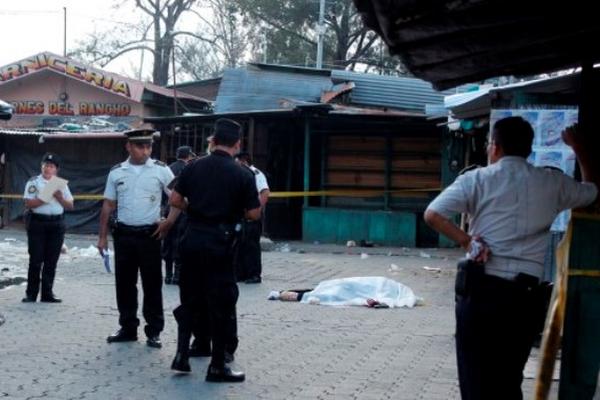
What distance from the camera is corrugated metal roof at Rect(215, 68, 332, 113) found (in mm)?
25516

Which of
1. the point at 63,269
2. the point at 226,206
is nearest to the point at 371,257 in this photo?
the point at 63,269

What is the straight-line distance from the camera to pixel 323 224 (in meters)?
22.8

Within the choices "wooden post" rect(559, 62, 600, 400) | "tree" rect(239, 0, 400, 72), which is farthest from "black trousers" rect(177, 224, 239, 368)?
"tree" rect(239, 0, 400, 72)

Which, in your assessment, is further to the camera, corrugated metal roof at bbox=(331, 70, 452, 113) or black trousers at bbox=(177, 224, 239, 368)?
corrugated metal roof at bbox=(331, 70, 452, 113)

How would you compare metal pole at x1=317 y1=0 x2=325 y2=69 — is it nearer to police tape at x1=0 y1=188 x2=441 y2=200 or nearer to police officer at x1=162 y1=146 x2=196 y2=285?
police tape at x1=0 y1=188 x2=441 y2=200

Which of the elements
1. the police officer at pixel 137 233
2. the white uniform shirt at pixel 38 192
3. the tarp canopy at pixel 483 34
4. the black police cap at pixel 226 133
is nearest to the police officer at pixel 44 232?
the white uniform shirt at pixel 38 192

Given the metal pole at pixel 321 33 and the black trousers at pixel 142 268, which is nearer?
the black trousers at pixel 142 268

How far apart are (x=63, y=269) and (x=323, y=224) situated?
7.53 m

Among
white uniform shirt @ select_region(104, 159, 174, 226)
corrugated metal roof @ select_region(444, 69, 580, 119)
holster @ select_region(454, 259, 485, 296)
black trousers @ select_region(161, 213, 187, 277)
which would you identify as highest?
corrugated metal roof @ select_region(444, 69, 580, 119)

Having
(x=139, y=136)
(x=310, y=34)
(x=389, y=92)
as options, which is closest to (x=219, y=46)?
(x=310, y=34)

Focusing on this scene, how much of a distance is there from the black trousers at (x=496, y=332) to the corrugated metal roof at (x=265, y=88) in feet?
65.3

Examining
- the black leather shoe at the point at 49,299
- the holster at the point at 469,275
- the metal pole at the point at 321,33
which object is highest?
the metal pole at the point at 321,33

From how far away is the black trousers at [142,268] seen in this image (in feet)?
31.3

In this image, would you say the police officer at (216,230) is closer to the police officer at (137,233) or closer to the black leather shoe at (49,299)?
the police officer at (137,233)
